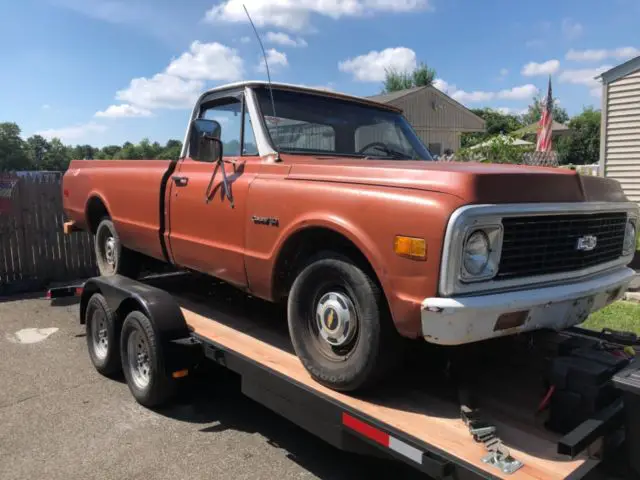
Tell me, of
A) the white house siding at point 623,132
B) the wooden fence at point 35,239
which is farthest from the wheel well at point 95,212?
the white house siding at point 623,132

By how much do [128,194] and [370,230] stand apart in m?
3.21

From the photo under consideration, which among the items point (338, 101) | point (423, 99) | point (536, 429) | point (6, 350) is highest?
point (423, 99)

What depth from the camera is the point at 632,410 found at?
7.29 feet

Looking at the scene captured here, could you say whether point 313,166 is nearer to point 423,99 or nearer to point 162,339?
point 162,339

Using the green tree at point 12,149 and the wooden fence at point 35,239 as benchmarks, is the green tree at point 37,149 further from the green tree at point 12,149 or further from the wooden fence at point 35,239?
the wooden fence at point 35,239

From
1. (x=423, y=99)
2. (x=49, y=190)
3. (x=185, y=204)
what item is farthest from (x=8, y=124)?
(x=185, y=204)

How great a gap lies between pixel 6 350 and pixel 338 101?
169 inches

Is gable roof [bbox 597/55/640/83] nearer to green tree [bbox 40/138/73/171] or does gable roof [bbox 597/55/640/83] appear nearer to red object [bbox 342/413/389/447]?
red object [bbox 342/413/389/447]

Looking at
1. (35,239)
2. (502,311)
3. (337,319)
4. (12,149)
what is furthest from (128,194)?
(12,149)

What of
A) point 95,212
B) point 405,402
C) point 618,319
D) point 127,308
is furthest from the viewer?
point 95,212

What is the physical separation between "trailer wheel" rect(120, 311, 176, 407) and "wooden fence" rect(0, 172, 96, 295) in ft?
16.9

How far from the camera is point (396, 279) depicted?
8.46 feet

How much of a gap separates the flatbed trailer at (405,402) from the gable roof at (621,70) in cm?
1125

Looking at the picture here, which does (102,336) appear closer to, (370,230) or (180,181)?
(180,181)
